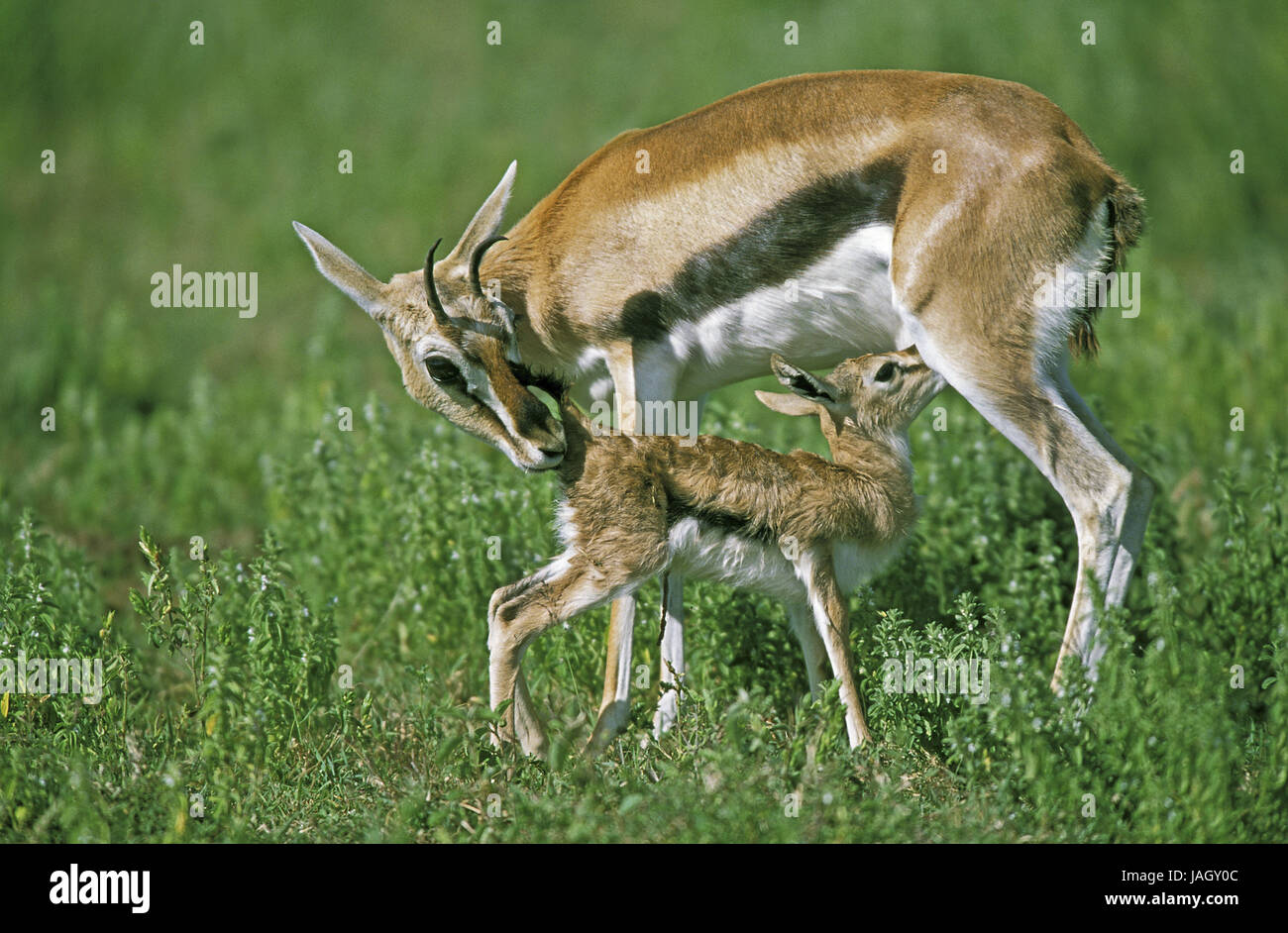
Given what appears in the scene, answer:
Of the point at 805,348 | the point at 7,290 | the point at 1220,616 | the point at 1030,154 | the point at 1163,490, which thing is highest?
the point at 7,290

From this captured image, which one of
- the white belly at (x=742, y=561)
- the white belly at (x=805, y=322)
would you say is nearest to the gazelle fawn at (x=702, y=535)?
the white belly at (x=742, y=561)

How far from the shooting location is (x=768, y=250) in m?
5.04

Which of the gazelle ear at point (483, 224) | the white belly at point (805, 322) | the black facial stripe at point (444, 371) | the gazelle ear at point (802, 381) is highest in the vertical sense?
the gazelle ear at point (483, 224)

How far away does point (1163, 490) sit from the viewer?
644 centimetres

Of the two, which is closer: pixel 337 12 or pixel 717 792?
pixel 717 792

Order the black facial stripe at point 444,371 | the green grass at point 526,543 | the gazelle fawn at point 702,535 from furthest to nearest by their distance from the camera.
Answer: the black facial stripe at point 444,371 → the gazelle fawn at point 702,535 → the green grass at point 526,543

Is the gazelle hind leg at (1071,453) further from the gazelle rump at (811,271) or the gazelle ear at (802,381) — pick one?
the gazelle ear at (802,381)

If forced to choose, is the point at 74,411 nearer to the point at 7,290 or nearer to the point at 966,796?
the point at 7,290

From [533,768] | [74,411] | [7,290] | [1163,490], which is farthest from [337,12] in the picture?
[533,768]

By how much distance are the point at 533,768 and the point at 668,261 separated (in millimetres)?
1797

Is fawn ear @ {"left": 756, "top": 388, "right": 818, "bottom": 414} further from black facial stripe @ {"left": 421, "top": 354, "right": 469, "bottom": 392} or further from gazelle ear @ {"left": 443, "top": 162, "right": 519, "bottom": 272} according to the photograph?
gazelle ear @ {"left": 443, "top": 162, "right": 519, "bottom": 272}

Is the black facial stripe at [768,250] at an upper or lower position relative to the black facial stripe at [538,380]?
upper

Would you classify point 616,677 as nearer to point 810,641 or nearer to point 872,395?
point 810,641

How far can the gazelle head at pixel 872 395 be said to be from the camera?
5.05m
